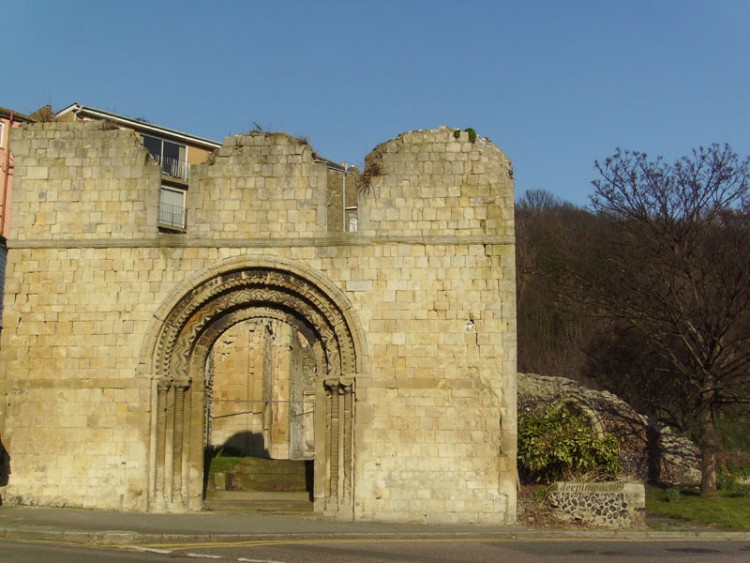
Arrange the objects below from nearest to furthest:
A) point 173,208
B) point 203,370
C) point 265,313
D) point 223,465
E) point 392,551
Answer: point 392,551
point 203,370
point 265,313
point 223,465
point 173,208

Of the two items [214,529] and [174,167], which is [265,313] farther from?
[174,167]

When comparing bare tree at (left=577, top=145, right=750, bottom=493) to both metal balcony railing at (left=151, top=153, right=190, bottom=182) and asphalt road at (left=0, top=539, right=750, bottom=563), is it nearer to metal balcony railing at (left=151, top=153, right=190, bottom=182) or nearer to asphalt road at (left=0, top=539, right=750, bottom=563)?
asphalt road at (left=0, top=539, right=750, bottom=563)

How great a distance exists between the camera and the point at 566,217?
137 ft

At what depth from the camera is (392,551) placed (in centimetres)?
1109

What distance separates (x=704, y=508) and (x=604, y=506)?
3391 millimetres

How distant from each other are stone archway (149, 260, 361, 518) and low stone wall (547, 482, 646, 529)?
143 inches

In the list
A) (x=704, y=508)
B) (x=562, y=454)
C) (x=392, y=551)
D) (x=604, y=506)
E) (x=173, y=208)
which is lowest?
(x=704, y=508)

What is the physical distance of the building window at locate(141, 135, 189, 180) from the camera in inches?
1473

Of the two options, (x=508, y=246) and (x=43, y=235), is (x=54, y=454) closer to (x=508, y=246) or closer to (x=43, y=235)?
(x=43, y=235)

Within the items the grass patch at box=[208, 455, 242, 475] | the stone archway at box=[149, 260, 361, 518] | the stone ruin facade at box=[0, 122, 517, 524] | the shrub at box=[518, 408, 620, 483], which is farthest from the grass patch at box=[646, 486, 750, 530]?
the grass patch at box=[208, 455, 242, 475]

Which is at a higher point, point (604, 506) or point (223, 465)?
point (223, 465)

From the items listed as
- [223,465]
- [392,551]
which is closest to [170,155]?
[223,465]

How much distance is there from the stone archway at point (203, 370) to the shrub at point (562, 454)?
3.90 meters

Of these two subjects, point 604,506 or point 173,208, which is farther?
point 173,208
